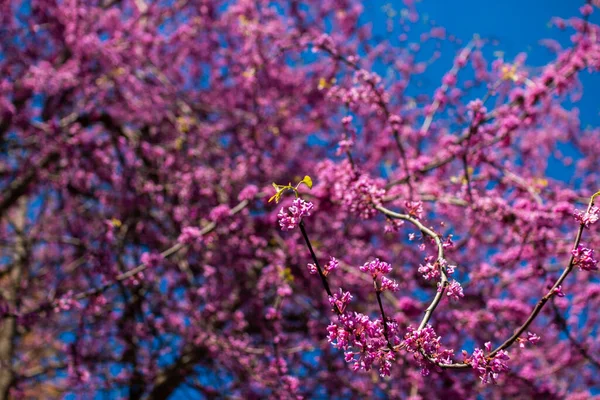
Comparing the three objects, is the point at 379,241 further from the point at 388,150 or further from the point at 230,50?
the point at 230,50

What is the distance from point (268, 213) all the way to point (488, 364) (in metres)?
4.78

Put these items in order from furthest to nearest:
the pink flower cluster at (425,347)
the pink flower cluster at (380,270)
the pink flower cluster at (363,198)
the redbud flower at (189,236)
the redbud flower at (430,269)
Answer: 1. the redbud flower at (189,236)
2. the pink flower cluster at (363,198)
3. the redbud flower at (430,269)
4. the pink flower cluster at (380,270)
5. the pink flower cluster at (425,347)

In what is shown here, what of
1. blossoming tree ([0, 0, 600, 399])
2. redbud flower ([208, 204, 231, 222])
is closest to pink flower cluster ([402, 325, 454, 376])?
blossoming tree ([0, 0, 600, 399])

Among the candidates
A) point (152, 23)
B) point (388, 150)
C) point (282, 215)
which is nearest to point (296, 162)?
point (388, 150)

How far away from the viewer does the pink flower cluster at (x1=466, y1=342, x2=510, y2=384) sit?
213cm

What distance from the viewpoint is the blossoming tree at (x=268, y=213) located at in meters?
4.44

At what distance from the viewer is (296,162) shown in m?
10.2

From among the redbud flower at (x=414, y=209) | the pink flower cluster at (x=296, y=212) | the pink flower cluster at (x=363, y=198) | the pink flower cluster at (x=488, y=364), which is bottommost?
the pink flower cluster at (x=488, y=364)

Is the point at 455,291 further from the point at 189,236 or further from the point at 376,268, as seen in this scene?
the point at 189,236

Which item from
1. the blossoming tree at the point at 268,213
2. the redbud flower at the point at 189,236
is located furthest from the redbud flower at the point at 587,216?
the redbud flower at the point at 189,236

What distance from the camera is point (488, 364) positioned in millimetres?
2174

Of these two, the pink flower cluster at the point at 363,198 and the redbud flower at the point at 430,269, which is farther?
the pink flower cluster at the point at 363,198

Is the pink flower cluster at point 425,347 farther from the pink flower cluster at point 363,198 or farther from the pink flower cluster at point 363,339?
the pink flower cluster at point 363,198

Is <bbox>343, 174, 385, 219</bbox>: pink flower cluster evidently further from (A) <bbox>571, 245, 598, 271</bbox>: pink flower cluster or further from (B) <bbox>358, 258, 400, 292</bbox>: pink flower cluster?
(A) <bbox>571, 245, 598, 271</bbox>: pink flower cluster
